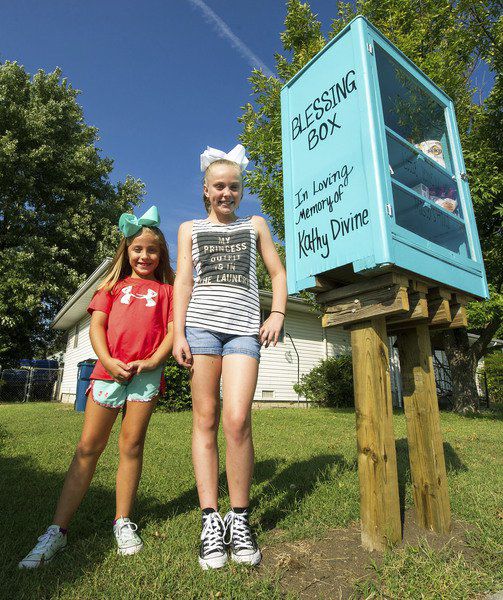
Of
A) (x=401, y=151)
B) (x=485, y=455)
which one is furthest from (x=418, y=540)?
(x=485, y=455)

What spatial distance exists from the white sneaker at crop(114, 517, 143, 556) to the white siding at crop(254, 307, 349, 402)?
11.1 m

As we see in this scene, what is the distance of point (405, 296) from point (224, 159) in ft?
4.39

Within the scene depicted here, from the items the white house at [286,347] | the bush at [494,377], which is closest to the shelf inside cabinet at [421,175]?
the white house at [286,347]

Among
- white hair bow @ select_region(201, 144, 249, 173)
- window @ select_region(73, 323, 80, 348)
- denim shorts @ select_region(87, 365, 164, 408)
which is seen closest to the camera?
denim shorts @ select_region(87, 365, 164, 408)

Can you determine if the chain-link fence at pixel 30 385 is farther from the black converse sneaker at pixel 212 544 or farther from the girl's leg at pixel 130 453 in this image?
the black converse sneaker at pixel 212 544

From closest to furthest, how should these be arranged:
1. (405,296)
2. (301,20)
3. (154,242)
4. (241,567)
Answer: (241,567), (405,296), (154,242), (301,20)

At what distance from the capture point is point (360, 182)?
238 centimetres

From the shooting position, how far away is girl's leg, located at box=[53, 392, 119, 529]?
234 centimetres

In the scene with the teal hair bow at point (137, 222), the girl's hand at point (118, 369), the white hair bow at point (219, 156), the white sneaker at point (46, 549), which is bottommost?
the white sneaker at point (46, 549)

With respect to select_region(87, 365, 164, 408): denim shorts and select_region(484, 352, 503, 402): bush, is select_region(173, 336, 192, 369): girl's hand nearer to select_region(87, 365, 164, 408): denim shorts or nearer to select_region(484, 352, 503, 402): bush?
select_region(87, 365, 164, 408): denim shorts

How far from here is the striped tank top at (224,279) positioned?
2373 mm

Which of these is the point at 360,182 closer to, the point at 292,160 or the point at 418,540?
the point at 292,160

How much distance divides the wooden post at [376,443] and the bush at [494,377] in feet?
73.6

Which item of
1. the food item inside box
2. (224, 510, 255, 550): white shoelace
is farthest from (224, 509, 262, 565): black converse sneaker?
the food item inside box
